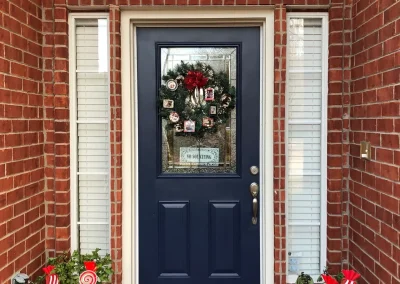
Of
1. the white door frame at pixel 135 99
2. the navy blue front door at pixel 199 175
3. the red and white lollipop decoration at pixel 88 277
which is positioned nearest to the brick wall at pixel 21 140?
the red and white lollipop decoration at pixel 88 277

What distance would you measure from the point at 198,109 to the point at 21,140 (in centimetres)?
127

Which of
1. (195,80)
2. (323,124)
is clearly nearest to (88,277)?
(195,80)

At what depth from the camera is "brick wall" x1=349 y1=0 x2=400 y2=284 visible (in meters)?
2.16

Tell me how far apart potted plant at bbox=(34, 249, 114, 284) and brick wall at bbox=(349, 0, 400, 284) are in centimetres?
176

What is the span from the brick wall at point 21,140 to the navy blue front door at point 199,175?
73 centimetres

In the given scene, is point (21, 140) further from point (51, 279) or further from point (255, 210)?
point (255, 210)

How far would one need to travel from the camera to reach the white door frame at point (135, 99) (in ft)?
9.37

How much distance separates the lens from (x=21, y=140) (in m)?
2.51

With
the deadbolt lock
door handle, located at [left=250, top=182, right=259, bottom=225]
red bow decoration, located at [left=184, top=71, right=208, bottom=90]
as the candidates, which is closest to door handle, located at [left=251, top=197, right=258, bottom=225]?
door handle, located at [left=250, top=182, right=259, bottom=225]

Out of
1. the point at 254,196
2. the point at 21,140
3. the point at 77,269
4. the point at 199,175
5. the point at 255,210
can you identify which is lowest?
the point at 77,269

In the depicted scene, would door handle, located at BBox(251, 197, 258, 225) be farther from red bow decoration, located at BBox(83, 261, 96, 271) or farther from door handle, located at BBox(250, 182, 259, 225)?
red bow decoration, located at BBox(83, 261, 96, 271)

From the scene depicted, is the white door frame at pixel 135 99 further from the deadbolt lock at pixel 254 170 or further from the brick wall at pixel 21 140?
the brick wall at pixel 21 140

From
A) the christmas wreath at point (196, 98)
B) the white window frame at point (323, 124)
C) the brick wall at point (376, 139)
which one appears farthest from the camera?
the christmas wreath at point (196, 98)

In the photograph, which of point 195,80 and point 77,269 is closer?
point 77,269
